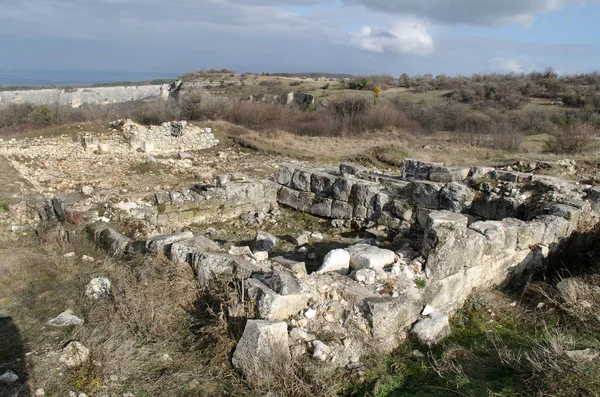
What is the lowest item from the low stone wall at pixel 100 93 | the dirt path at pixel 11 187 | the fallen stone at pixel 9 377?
the dirt path at pixel 11 187

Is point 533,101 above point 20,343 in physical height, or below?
above

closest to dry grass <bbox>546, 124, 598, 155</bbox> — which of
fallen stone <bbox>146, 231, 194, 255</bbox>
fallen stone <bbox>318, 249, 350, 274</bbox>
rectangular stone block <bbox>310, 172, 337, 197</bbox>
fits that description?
rectangular stone block <bbox>310, 172, 337, 197</bbox>

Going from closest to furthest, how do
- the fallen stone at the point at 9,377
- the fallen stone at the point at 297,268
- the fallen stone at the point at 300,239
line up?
1. the fallen stone at the point at 9,377
2. the fallen stone at the point at 297,268
3. the fallen stone at the point at 300,239

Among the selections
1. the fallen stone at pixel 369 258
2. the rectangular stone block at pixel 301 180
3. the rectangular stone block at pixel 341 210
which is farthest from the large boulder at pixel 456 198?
the fallen stone at pixel 369 258

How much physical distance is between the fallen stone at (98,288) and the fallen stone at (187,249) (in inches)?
31.3

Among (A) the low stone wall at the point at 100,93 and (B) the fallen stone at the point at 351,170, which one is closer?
(B) the fallen stone at the point at 351,170

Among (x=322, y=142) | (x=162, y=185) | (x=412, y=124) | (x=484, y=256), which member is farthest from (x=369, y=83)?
(x=484, y=256)

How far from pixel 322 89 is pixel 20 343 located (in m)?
46.0

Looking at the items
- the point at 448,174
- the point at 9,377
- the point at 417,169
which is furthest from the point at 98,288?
the point at 417,169

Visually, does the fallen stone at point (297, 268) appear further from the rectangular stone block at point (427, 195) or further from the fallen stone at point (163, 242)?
the rectangular stone block at point (427, 195)

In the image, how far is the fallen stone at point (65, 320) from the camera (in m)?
4.39

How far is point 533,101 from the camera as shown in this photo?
122 ft

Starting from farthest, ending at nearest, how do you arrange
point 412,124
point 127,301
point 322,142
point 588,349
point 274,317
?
point 412,124
point 322,142
point 127,301
point 274,317
point 588,349

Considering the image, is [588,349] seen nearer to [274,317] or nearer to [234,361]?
[274,317]
